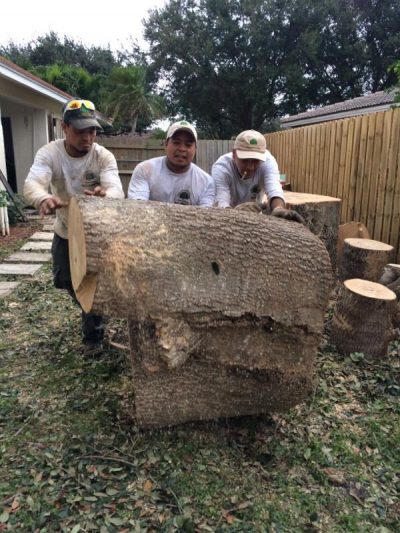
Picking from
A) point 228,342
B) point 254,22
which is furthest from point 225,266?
point 254,22

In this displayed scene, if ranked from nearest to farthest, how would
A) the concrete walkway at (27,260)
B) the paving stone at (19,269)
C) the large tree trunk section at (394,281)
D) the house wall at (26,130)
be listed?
1. the large tree trunk section at (394,281)
2. the concrete walkway at (27,260)
3. the paving stone at (19,269)
4. the house wall at (26,130)

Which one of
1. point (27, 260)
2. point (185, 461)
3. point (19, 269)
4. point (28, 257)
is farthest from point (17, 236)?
point (185, 461)

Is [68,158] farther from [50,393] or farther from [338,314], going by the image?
[338,314]

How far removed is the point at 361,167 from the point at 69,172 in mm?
4104

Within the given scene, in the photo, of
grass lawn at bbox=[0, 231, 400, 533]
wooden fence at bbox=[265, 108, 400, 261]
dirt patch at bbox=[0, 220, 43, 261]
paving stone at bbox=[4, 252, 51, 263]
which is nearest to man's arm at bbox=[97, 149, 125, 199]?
grass lawn at bbox=[0, 231, 400, 533]

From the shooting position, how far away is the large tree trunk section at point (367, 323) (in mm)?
3725

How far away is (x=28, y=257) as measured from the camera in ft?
21.5

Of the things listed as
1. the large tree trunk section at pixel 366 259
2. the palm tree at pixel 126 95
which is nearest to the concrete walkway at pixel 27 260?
the large tree trunk section at pixel 366 259

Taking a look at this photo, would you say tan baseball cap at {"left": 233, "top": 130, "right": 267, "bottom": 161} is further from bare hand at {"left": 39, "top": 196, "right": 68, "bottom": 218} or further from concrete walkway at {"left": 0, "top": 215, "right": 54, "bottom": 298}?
concrete walkway at {"left": 0, "top": 215, "right": 54, "bottom": 298}

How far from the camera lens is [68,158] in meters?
3.19

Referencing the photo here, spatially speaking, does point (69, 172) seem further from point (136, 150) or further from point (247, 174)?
point (136, 150)

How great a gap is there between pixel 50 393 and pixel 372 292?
268cm

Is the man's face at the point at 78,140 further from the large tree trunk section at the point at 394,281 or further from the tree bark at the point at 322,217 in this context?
the large tree trunk section at the point at 394,281

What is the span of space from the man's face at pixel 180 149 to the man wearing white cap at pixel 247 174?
0.40 metres
